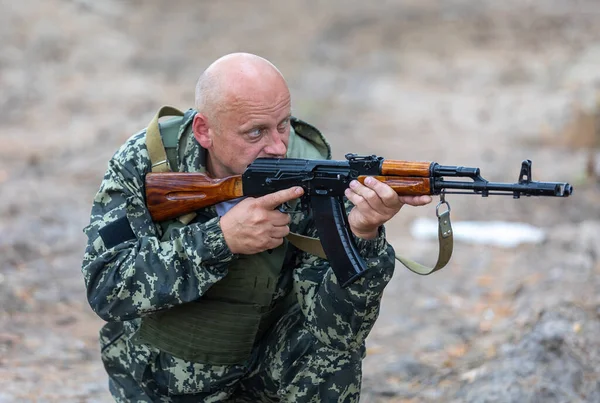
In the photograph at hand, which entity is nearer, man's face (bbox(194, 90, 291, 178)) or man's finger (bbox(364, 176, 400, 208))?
man's finger (bbox(364, 176, 400, 208))

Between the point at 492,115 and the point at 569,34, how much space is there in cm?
366

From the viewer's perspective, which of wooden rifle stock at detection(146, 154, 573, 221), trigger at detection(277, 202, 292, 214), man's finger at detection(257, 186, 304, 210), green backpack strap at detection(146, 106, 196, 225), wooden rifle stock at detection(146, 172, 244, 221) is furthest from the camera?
green backpack strap at detection(146, 106, 196, 225)

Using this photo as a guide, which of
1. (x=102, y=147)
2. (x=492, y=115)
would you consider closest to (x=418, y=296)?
(x=102, y=147)

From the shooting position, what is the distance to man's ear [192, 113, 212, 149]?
3.51 meters

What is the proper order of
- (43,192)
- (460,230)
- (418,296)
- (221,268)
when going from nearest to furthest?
(221,268), (418,296), (460,230), (43,192)

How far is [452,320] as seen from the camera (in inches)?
244

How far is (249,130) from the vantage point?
342cm

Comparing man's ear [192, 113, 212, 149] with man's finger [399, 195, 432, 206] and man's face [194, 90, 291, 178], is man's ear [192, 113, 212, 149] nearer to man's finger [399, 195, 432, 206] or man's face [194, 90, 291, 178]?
man's face [194, 90, 291, 178]

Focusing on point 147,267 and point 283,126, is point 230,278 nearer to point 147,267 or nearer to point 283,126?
point 147,267

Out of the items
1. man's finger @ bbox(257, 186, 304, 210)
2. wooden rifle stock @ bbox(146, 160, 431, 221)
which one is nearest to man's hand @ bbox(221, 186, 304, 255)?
man's finger @ bbox(257, 186, 304, 210)

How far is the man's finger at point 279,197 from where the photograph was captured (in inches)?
129

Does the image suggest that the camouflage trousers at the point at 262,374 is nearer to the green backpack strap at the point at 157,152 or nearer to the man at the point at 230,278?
the man at the point at 230,278

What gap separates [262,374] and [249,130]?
1.01m

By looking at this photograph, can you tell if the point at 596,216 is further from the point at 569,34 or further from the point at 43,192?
the point at 569,34
